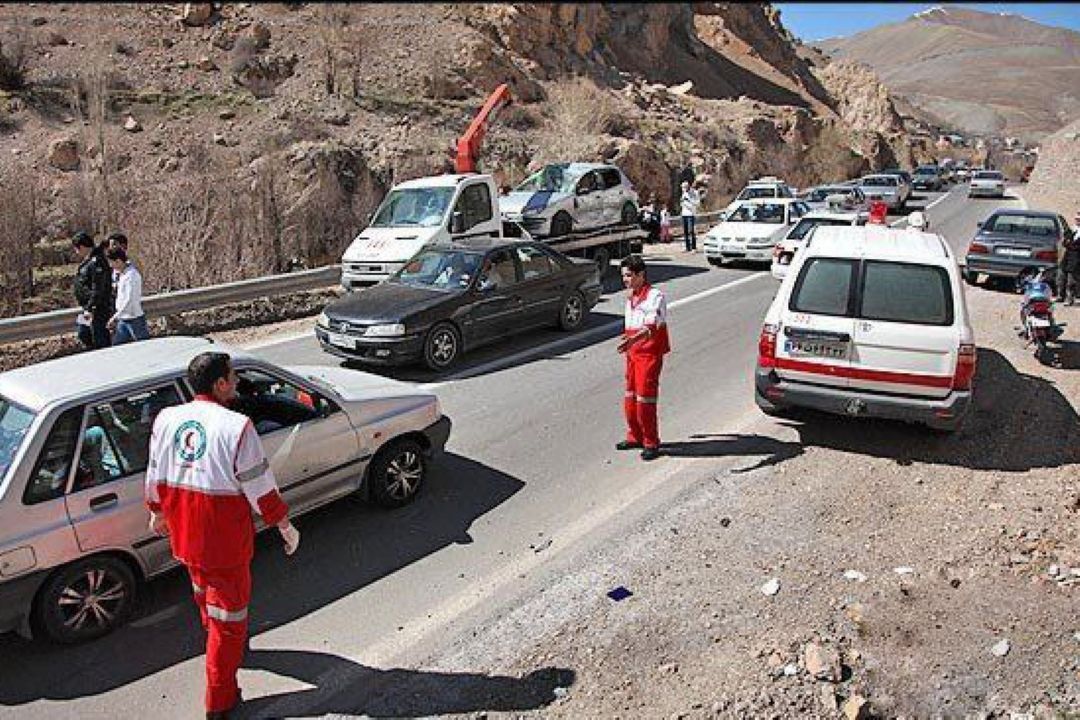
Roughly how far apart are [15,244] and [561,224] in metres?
9.23

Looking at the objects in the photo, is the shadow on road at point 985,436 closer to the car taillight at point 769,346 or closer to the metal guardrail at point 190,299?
the car taillight at point 769,346

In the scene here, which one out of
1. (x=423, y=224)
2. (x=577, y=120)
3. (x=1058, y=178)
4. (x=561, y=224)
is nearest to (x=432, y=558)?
(x=423, y=224)

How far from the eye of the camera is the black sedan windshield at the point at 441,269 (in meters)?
10.2

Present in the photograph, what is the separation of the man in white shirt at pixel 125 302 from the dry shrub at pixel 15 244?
5.20m

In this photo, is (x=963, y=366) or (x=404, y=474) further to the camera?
(x=963, y=366)

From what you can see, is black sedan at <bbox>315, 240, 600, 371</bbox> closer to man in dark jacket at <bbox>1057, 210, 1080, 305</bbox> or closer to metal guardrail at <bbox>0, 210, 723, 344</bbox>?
metal guardrail at <bbox>0, 210, 723, 344</bbox>

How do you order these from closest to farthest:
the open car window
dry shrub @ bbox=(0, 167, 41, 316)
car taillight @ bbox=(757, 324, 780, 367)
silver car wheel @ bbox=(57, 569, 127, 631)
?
silver car wheel @ bbox=(57, 569, 127, 631) < the open car window < car taillight @ bbox=(757, 324, 780, 367) < dry shrub @ bbox=(0, 167, 41, 316)

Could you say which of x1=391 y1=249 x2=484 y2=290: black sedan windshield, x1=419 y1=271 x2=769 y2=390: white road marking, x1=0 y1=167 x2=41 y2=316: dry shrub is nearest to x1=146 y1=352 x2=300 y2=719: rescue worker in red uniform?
x1=419 y1=271 x2=769 y2=390: white road marking

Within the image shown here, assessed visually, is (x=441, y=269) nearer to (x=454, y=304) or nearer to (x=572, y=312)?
(x=454, y=304)

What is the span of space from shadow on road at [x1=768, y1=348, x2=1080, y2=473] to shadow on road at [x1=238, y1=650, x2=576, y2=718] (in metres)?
4.24

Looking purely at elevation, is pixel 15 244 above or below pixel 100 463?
above

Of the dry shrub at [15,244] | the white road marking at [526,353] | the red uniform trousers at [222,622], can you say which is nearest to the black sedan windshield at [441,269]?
the white road marking at [526,353]

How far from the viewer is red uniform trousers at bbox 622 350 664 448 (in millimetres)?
6949

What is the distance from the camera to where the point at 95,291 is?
8.70 meters
